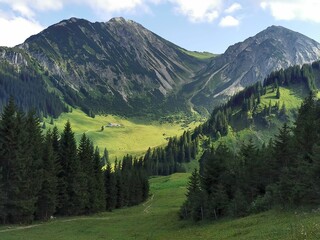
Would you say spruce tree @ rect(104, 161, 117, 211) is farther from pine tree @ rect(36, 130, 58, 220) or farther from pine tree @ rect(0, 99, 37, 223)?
pine tree @ rect(0, 99, 37, 223)

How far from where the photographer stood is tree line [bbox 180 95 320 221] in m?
46.2

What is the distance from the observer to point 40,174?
7188 cm

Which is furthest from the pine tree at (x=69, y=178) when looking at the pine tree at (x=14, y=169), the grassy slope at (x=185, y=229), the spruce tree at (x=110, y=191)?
the spruce tree at (x=110, y=191)

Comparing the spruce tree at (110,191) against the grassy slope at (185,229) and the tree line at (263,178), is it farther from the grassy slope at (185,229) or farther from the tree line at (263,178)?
the tree line at (263,178)

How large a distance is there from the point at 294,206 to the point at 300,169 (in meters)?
4.61

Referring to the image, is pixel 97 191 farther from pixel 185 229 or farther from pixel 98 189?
pixel 185 229

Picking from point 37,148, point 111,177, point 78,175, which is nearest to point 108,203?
point 111,177

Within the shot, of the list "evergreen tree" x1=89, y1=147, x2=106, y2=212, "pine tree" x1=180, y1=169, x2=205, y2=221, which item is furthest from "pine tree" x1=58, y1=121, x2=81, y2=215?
"pine tree" x1=180, y1=169, x2=205, y2=221

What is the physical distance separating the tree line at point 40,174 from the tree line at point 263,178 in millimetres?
26756

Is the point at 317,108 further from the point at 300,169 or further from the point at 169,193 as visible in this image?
the point at 169,193

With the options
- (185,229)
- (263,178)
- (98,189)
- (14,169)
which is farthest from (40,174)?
(263,178)

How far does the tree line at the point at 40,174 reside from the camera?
67.7m

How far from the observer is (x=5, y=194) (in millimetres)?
66438

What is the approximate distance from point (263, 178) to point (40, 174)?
4224 cm
